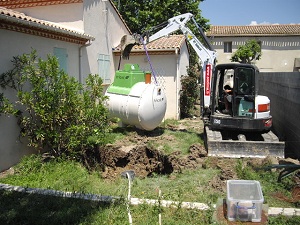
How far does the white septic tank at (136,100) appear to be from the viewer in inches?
381

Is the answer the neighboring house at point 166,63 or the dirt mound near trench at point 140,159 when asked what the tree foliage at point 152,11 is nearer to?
the neighboring house at point 166,63

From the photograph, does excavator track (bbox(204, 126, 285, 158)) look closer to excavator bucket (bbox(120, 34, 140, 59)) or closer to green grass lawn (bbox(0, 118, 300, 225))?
green grass lawn (bbox(0, 118, 300, 225))

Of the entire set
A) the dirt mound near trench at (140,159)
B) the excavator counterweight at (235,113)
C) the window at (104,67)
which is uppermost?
the window at (104,67)

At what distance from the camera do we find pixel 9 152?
7.23 m

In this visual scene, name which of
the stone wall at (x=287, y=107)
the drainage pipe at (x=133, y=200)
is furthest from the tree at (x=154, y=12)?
the drainage pipe at (x=133, y=200)

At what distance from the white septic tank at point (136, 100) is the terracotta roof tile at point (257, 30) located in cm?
2082

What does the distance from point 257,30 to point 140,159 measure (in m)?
26.0

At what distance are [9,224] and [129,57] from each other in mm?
10264

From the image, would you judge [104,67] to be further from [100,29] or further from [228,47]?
[228,47]

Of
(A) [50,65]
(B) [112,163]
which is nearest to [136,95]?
(B) [112,163]

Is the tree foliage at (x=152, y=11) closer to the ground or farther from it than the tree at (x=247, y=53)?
farther from it

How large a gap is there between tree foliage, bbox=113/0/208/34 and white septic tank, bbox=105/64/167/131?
29.0 feet

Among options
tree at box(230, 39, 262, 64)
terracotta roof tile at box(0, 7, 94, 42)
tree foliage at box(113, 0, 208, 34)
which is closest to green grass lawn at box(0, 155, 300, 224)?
terracotta roof tile at box(0, 7, 94, 42)

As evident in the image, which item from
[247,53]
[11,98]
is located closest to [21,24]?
[11,98]
